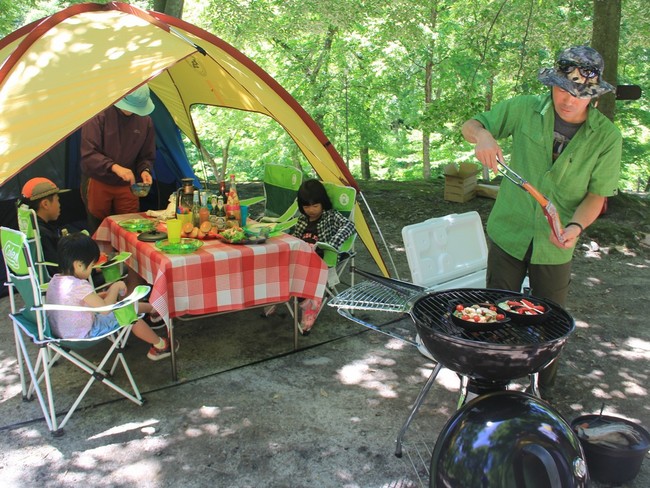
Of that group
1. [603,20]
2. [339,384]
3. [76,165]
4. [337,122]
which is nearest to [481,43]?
[603,20]

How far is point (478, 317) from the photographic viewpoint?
2082 mm

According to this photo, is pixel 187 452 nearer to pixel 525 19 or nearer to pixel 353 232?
pixel 353 232

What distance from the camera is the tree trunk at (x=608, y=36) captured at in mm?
6027

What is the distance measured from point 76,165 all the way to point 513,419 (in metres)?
4.80

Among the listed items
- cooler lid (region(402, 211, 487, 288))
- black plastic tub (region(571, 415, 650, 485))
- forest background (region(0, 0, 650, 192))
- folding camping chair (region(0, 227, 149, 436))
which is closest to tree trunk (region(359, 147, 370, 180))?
forest background (region(0, 0, 650, 192))

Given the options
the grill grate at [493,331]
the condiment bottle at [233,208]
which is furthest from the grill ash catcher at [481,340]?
the condiment bottle at [233,208]

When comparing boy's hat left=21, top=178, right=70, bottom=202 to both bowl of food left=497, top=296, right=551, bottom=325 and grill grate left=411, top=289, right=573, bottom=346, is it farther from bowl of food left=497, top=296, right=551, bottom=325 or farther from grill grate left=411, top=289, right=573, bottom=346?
bowl of food left=497, top=296, right=551, bottom=325

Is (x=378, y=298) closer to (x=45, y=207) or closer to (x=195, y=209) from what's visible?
(x=195, y=209)

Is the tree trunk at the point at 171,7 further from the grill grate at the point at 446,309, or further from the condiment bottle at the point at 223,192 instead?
the grill grate at the point at 446,309

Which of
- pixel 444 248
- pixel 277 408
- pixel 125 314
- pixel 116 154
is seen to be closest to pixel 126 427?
pixel 125 314

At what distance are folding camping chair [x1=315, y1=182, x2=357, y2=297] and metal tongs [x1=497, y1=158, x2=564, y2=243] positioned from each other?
166cm

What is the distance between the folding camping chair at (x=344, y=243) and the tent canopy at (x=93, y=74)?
19cm

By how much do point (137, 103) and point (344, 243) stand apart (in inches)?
74.2

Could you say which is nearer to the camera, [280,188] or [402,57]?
[280,188]
